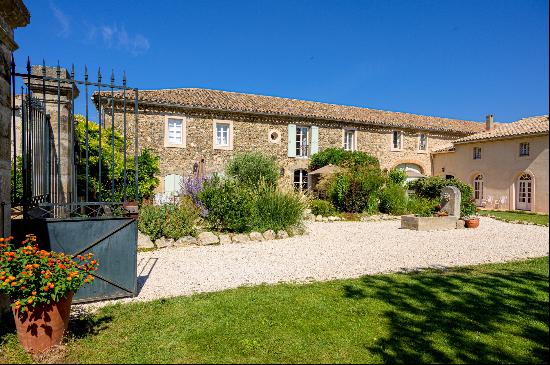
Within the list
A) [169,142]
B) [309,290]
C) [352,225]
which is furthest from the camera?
[169,142]

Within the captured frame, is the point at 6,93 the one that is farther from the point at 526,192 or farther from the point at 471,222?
the point at 471,222

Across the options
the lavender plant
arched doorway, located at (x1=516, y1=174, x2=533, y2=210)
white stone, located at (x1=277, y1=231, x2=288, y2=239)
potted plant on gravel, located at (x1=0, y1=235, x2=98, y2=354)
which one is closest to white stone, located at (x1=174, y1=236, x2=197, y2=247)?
the lavender plant

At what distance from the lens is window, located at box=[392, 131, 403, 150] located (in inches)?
755

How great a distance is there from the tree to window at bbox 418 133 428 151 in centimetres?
1444

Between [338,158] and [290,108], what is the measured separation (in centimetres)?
368

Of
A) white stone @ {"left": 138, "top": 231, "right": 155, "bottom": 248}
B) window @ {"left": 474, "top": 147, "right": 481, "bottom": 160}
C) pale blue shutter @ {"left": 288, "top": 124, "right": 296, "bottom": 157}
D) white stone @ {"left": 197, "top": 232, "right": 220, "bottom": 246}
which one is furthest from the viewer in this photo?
pale blue shutter @ {"left": 288, "top": 124, "right": 296, "bottom": 157}

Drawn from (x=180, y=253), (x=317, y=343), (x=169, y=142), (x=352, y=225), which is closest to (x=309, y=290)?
(x=317, y=343)

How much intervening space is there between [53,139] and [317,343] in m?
5.94

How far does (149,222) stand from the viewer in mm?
7297

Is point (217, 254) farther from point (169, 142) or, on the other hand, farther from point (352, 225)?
point (169, 142)

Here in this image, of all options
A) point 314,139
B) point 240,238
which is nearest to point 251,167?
point 314,139

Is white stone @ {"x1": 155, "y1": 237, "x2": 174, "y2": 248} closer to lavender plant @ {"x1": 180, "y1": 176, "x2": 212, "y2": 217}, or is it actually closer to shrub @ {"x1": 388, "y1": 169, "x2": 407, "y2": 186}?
lavender plant @ {"x1": 180, "y1": 176, "x2": 212, "y2": 217}

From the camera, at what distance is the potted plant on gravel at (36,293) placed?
2.53m

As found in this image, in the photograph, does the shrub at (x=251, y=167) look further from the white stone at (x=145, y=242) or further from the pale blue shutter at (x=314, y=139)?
the white stone at (x=145, y=242)
